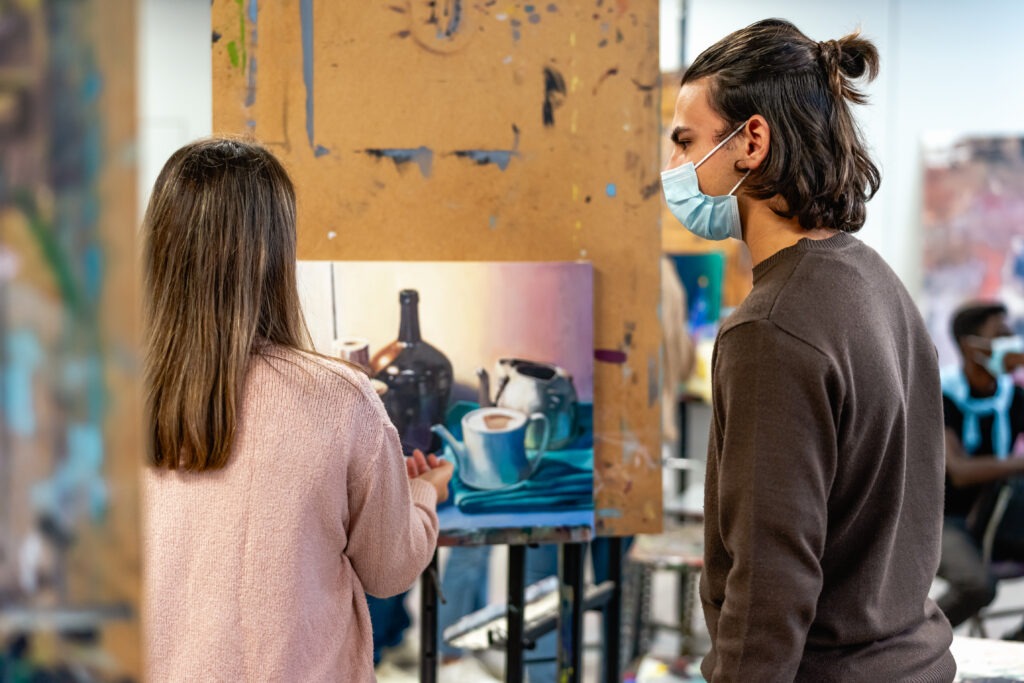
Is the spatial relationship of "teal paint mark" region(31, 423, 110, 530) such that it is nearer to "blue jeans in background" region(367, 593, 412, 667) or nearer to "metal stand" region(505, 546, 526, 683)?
"metal stand" region(505, 546, 526, 683)

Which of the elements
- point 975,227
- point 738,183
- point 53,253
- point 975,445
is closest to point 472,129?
point 738,183

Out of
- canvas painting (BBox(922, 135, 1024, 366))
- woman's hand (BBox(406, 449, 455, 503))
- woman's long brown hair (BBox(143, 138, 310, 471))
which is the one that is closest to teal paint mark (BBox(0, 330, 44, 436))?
woman's long brown hair (BBox(143, 138, 310, 471))

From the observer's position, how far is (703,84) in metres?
1.24

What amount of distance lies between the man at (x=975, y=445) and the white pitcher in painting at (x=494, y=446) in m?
1.70

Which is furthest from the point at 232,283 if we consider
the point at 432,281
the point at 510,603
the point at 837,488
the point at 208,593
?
the point at 510,603

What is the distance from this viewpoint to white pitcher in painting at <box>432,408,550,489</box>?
5.25ft

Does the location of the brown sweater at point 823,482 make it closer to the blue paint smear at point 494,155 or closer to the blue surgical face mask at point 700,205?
the blue surgical face mask at point 700,205

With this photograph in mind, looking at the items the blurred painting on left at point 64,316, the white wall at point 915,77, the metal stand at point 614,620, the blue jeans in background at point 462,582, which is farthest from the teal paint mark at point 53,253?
the white wall at point 915,77

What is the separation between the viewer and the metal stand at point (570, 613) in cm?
174

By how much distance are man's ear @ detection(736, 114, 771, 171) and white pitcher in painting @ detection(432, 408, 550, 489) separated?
58 centimetres

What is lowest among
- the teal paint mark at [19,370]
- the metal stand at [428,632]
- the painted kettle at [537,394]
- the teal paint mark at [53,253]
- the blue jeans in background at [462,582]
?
the blue jeans in background at [462,582]

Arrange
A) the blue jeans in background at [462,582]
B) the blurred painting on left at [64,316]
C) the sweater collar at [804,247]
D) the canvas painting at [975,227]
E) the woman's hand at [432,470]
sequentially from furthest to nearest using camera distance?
the canvas painting at [975,227], the blue jeans in background at [462,582], the woman's hand at [432,470], the sweater collar at [804,247], the blurred painting on left at [64,316]

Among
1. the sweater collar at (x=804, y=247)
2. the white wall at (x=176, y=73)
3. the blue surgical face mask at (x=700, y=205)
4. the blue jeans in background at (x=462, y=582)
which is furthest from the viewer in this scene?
the white wall at (x=176, y=73)

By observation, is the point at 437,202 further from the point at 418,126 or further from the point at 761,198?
the point at 761,198
